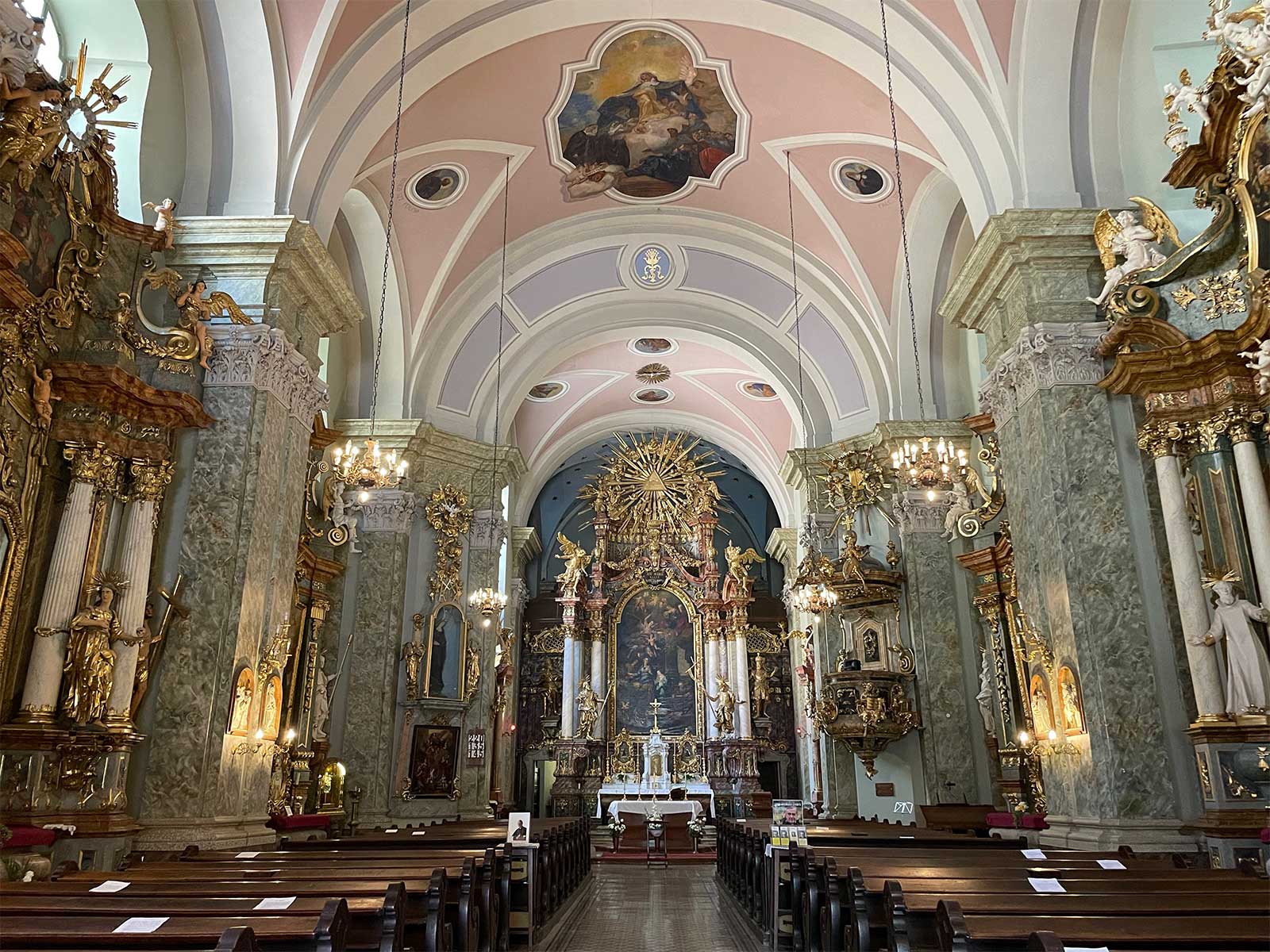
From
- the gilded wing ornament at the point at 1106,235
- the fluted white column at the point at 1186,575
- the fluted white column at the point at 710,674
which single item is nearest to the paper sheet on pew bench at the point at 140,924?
the fluted white column at the point at 1186,575

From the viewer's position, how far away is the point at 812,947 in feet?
18.9

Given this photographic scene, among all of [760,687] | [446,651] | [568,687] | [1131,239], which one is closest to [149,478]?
[446,651]

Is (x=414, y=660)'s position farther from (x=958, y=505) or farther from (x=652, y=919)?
(x=958, y=505)

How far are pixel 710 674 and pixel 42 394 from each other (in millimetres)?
17512

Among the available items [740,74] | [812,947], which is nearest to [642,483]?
[740,74]

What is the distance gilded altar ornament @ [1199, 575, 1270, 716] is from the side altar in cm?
1396

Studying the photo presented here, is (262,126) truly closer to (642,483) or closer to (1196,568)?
(1196,568)

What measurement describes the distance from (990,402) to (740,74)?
205 inches

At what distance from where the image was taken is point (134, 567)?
7.61 meters

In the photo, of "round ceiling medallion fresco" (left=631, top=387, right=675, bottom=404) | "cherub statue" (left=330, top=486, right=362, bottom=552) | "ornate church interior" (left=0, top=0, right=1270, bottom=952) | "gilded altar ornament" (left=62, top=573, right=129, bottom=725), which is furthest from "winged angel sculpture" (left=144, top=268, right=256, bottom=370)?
"round ceiling medallion fresco" (left=631, top=387, right=675, bottom=404)

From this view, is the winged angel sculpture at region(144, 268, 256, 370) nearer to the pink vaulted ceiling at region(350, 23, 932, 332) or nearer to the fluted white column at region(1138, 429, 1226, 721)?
the pink vaulted ceiling at region(350, 23, 932, 332)

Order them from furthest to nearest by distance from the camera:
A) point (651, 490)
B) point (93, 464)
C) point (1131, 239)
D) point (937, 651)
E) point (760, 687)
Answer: point (651, 490), point (760, 687), point (937, 651), point (1131, 239), point (93, 464)

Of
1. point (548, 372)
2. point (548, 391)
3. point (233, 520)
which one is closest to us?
point (233, 520)

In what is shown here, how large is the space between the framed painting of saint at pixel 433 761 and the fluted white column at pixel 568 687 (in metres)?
8.49
